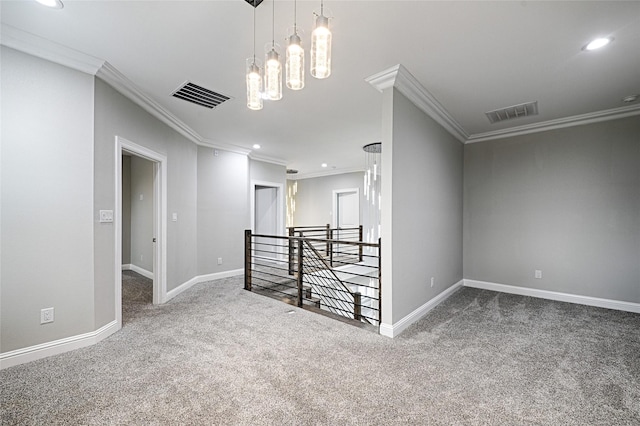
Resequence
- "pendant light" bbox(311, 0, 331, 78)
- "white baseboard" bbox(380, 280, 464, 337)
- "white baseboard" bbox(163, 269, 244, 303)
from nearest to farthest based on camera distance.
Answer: "pendant light" bbox(311, 0, 331, 78), "white baseboard" bbox(380, 280, 464, 337), "white baseboard" bbox(163, 269, 244, 303)

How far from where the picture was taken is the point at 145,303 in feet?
12.5

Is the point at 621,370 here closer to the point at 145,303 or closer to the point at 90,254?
the point at 90,254

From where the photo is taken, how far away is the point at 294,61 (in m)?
1.42

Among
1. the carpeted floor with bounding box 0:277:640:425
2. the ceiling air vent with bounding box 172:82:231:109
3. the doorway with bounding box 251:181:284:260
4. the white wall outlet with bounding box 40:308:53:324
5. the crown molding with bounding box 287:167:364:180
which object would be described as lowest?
the carpeted floor with bounding box 0:277:640:425

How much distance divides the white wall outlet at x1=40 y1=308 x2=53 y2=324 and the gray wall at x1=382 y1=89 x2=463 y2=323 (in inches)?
119

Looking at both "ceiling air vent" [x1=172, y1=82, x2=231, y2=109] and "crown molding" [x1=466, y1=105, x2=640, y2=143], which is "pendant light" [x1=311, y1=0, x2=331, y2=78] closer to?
"ceiling air vent" [x1=172, y1=82, x2=231, y2=109]

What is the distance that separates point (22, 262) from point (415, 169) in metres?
3.72

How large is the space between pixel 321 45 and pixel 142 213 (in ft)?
19.0

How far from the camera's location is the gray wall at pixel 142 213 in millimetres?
5504

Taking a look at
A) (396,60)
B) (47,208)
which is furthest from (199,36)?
(47,208)

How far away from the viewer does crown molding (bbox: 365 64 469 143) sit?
265 centimetres

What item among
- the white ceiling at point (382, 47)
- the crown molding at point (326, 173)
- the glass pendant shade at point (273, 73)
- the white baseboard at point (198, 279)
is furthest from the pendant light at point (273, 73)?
the crown molding at point (326, 173)

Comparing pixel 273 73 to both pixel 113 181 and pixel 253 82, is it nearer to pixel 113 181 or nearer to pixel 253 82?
pixel 253 82

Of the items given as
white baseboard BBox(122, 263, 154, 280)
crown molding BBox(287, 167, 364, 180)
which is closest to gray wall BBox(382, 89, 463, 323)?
crown molding BBox(287, 167, 364, 180)
